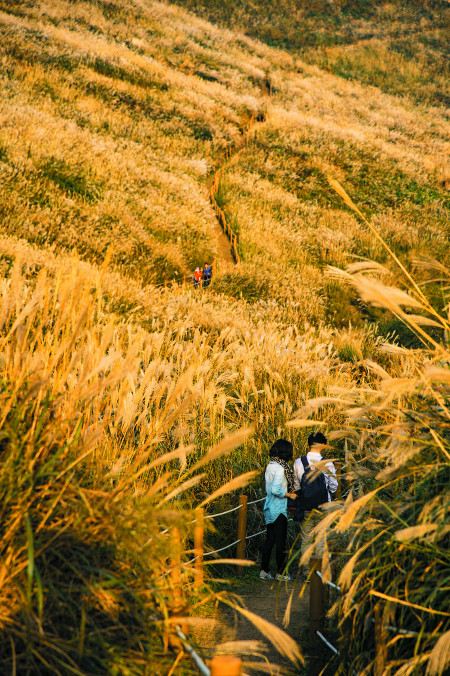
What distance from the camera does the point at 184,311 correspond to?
1003cm

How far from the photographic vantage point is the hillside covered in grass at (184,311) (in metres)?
2.10

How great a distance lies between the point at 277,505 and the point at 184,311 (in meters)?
5.20

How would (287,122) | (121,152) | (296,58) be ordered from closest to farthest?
(121,152)
(287,122)
(296,58)

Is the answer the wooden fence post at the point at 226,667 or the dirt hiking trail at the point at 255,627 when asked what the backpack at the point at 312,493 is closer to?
the dirt hiking trail at the point at 255,627

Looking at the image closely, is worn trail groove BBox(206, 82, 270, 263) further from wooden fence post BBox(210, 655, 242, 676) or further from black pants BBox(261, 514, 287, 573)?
wooden fence post BBox(210, 655, 242, 676)

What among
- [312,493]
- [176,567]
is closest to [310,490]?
[312,493]

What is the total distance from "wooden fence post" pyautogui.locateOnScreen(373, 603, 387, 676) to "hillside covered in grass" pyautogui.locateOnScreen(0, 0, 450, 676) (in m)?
0.07

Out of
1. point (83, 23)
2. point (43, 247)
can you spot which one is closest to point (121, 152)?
point (43, 247)

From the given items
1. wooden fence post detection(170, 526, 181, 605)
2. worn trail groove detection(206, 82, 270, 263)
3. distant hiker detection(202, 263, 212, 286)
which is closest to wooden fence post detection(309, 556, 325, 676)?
wooden fence post detection(170, 526, 181, 605)

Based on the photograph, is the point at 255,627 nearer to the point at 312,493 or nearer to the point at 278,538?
the point at 278,538

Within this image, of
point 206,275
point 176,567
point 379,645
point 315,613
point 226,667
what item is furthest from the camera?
point 206,275

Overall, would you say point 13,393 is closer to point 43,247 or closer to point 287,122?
point 43,247

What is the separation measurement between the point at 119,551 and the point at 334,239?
731 inches

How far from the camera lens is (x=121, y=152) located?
61.9 feet
